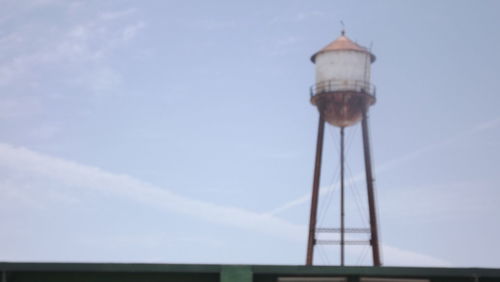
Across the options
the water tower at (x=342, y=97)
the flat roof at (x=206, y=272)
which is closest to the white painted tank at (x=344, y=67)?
the water tower at (x=342, y=97)

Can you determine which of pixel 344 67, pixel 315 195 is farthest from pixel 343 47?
pixel 315 195

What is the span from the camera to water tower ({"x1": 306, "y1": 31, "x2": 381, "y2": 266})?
43.4 meters

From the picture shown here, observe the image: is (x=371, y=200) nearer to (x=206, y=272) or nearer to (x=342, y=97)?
(x=342, y=97)

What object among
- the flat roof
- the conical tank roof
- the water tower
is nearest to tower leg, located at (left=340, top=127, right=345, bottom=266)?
the water tower

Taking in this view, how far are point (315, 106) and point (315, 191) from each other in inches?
185

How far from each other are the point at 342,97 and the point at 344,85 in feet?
2.10

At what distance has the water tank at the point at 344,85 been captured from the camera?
44.0m

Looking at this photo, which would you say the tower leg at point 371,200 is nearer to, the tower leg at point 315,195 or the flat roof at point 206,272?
the tower leg at point 315,195

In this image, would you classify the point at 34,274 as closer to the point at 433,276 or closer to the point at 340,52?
the point at 433,276

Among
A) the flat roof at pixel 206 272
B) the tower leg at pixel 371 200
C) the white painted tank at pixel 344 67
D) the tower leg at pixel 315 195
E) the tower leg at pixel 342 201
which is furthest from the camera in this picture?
the white painted tank at pixel 344 67

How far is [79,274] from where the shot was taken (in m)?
24.0

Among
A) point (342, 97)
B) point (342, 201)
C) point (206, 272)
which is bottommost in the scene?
point (206, 272)

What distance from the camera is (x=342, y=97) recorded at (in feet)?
144

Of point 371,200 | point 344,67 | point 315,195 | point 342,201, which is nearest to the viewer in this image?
point 371,200
